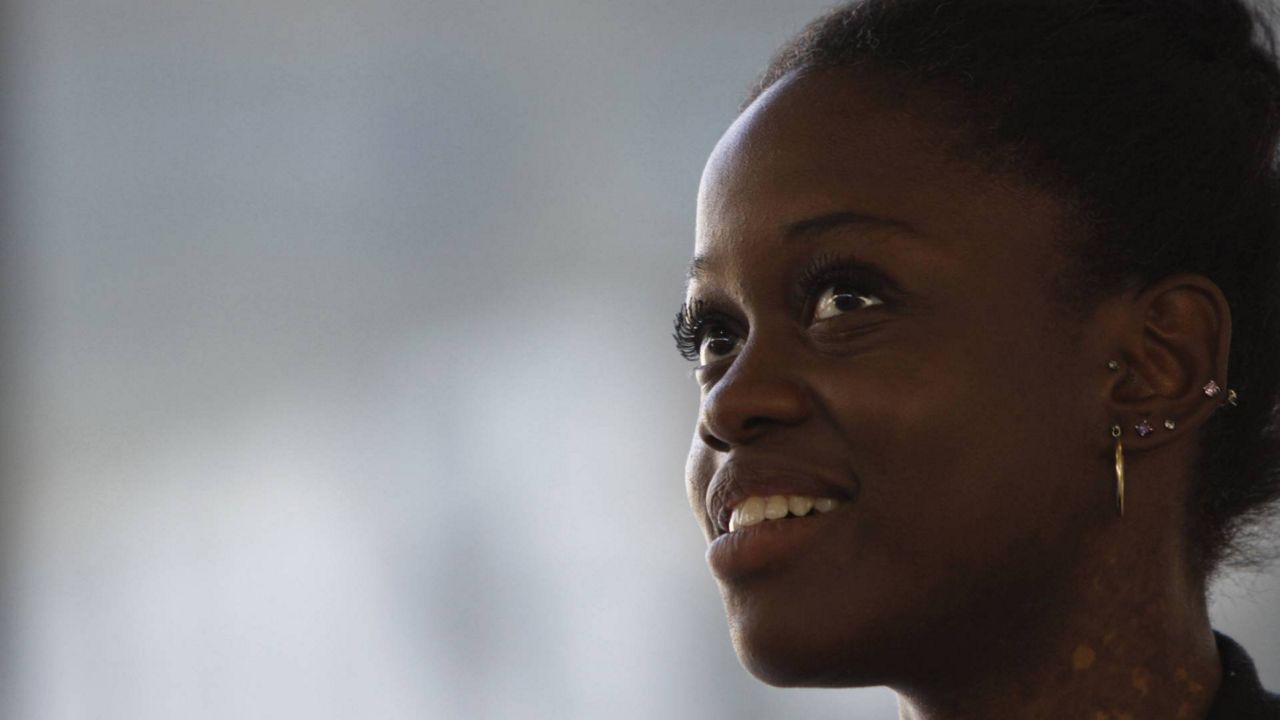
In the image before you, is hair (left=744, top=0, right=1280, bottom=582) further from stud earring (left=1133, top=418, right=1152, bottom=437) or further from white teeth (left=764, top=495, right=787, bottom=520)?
white teeth (left=764, top=495, right=787, bottom=520)

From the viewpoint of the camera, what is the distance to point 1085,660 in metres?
1.06

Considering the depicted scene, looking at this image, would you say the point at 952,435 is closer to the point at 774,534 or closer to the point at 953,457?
the point at 953,457

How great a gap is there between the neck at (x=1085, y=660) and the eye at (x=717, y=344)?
28 cm

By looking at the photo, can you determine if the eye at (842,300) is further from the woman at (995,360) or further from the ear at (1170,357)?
the ear at (1170,357)

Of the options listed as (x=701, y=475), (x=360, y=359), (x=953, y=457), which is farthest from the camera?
(x=360, y=359)

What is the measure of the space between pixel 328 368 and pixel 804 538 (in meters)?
1.86

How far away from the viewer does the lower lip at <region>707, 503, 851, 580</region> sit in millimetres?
1026

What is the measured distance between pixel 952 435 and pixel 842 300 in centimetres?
12

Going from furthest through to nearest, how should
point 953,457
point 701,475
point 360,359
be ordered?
point 360,359
point 701,475
point 953,457

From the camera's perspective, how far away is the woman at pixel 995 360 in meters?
1.02

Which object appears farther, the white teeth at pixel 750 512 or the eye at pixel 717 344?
the eye at pixel 717 344

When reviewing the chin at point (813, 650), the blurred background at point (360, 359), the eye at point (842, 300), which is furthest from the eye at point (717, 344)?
the blurred background at point (360, 359)

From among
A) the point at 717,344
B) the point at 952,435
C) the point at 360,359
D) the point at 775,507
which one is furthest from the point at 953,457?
the point at 360,359

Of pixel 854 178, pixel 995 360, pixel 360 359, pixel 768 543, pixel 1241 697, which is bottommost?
pixel 1241 697
